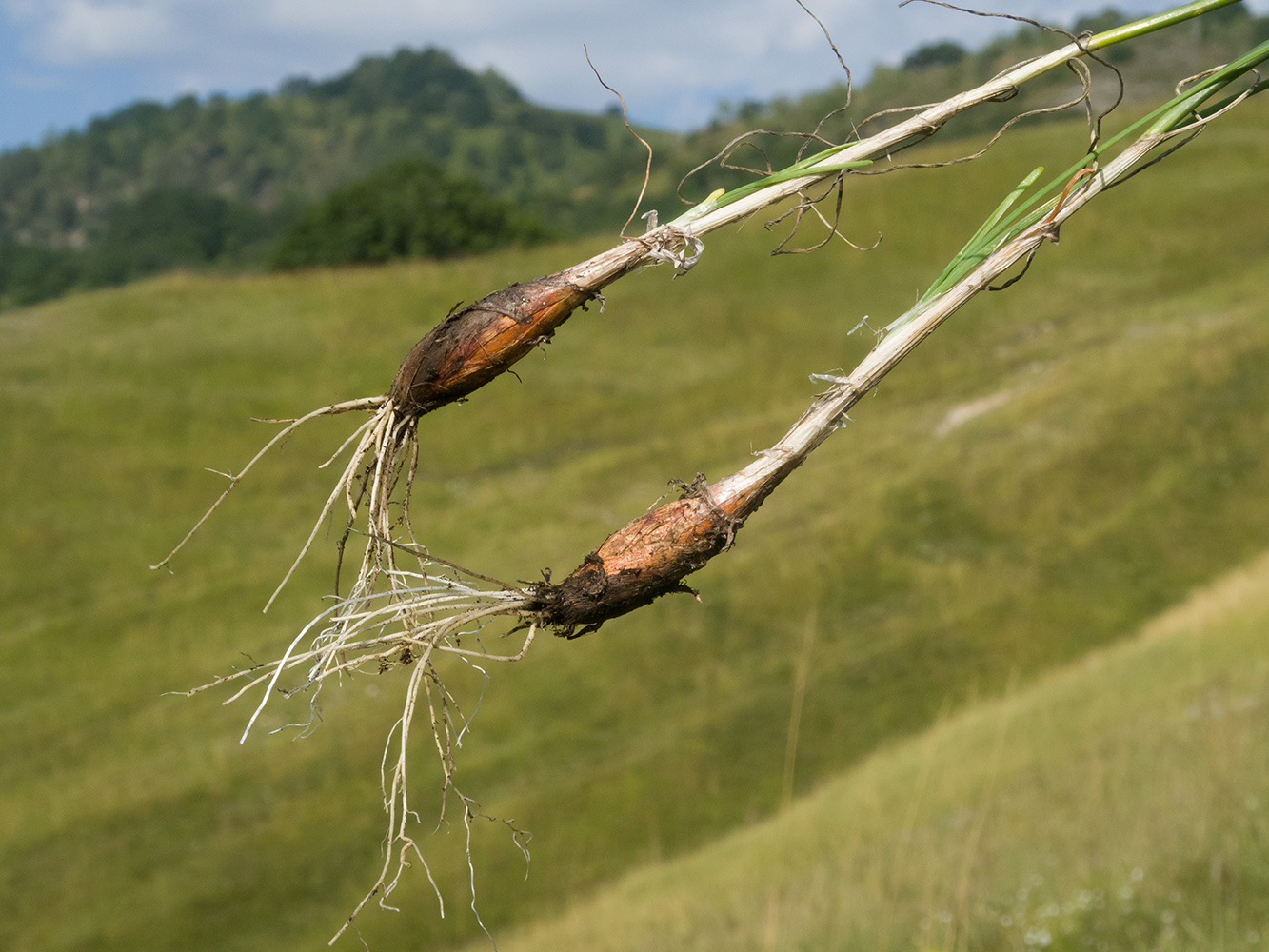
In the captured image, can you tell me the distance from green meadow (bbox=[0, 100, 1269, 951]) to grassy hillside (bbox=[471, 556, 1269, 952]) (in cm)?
3

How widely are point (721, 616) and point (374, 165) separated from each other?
103 m

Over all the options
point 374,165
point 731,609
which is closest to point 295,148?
point 374,165

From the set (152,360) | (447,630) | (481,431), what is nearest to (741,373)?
(481,431)

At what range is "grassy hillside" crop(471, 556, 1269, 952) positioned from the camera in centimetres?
380

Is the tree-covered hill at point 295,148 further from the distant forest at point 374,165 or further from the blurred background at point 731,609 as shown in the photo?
the blurred background at point 731,609

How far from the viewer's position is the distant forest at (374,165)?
41.8 metres

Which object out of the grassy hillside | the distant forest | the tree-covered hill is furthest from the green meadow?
the tree-covered hill

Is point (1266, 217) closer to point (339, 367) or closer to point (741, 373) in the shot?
point (741, 373)

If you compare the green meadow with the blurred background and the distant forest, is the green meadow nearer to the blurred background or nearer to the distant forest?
the blurred background

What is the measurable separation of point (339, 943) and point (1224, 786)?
7.69 metres

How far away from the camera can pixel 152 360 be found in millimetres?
18031

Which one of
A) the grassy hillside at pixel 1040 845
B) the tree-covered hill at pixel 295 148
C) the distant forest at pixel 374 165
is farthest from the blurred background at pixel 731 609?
the tree-covered hill at pixel 295 148

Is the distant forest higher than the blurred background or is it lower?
higher

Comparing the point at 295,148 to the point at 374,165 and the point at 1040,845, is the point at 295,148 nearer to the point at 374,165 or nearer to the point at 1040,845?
the point at 374,165
